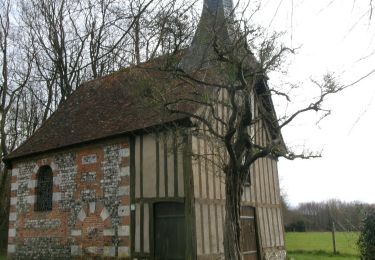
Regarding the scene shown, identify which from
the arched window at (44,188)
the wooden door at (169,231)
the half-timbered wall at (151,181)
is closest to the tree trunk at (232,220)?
the half-timbered wall at (151,181)

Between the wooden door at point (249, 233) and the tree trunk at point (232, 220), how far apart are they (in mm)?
3624

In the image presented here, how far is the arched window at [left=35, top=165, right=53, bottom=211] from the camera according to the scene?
1344 cm

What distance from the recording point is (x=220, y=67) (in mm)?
8438

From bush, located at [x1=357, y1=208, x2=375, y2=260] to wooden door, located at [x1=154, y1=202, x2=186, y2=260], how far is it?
13.2 ft

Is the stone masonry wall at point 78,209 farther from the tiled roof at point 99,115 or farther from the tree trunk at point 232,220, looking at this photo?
the tree trunk at point 232,220

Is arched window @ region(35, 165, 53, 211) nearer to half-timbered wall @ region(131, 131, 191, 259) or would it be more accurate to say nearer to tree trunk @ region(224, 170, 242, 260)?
half-timbered wall @ region(131, 131, 191, 259)

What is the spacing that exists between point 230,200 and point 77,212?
5632mm

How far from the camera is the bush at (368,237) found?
351 inches

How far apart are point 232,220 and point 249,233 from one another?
163 inches

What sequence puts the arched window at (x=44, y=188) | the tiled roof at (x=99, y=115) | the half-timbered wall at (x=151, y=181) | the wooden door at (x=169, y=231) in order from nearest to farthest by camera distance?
the wooden door at (x=169, y=231) < the half-timbered wall at (x=151, y=181) < the tiled roof at (x=99, y=115) < the arched window at (x=44, y=188)

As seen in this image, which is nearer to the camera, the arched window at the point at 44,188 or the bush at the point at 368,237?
the bush at the point at 368,237

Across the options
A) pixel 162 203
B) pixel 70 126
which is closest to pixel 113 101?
pixel 70 126

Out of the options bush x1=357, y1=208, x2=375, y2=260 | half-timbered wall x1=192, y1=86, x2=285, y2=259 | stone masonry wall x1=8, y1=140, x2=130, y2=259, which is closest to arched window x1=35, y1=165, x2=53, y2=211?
stone masonry wall x1=8, y1=140, x2=130, y2=259

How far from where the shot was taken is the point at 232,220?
27.4ft
